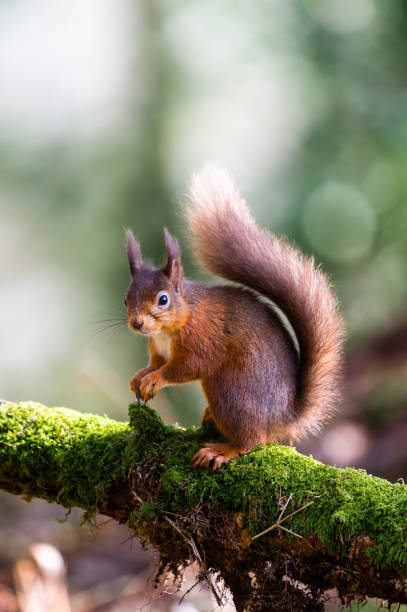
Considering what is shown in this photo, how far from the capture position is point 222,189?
88.4 inches

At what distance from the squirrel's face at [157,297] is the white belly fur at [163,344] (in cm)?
6

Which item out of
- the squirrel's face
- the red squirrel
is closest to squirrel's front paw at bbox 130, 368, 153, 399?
the red squirrel

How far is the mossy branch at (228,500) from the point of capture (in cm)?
150

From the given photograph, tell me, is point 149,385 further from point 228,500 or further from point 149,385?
point 228,500

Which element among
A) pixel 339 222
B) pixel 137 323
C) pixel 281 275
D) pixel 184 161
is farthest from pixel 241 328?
pixel 184 161

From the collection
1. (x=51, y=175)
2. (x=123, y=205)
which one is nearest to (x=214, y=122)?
(x=123, y=205)

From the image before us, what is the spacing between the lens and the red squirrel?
205 centimetres

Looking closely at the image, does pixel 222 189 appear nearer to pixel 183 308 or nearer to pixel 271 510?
pixel 183 308

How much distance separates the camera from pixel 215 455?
1884mm

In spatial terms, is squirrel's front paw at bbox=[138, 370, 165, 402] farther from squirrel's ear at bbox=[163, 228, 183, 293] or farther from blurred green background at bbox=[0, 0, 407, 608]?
blurred green background at bbox=[0, 0, 407, 608]

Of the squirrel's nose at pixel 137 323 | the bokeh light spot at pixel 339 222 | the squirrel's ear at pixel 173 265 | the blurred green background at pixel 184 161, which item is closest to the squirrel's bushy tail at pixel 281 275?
the squirrel's ear at pixel 173 265

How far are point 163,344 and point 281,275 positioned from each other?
524 mm

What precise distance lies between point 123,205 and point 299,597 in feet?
15.0

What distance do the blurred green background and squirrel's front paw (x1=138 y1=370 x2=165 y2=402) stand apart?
221cm
